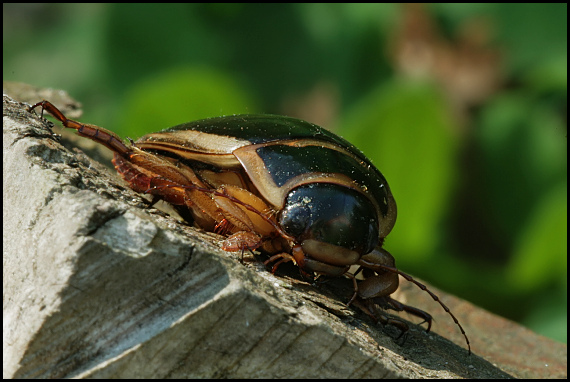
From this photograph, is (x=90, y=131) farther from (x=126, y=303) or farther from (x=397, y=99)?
(x=397, y=99)

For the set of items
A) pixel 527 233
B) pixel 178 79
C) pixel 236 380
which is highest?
pixel 178 79

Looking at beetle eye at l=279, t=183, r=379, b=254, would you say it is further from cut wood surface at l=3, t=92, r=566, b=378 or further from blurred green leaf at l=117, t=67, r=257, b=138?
blurred green leaf at l=117, t=67, r=257, b=138

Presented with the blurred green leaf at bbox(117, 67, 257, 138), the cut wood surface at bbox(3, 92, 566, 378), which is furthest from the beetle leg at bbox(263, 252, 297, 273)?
the blurred green leaf at bbox(117, 67, 257, 138)

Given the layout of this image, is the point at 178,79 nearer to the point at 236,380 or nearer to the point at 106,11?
the point at 106,11

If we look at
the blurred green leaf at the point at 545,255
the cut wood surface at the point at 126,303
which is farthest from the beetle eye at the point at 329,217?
the blurred green leaf at the point at 545,255

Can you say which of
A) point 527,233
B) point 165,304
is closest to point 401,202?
point 527,233

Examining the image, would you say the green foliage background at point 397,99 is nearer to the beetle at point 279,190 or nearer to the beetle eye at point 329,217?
the beetle at point 279,190
